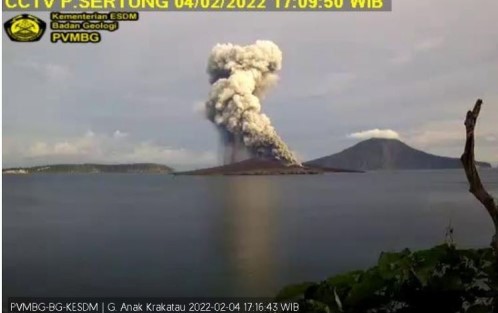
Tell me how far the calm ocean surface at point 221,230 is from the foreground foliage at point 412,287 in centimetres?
57

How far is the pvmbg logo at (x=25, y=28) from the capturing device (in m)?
1.35

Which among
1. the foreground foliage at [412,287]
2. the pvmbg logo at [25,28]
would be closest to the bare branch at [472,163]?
the foreground foliage at [412,287]

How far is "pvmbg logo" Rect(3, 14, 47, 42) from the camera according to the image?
135 cm

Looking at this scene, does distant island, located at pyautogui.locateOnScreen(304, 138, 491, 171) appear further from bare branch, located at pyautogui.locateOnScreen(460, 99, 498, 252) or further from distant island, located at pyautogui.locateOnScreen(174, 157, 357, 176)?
bare branch, located at pyautogui.locateOnScreen(460, 99, 498, 252)

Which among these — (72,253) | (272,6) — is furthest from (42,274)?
(272,6)

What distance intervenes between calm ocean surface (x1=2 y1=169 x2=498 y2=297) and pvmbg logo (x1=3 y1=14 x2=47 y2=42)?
396 mm

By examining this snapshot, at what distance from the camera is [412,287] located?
2.75ft

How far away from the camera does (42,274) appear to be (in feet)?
4.72

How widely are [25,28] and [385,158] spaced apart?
1082mm

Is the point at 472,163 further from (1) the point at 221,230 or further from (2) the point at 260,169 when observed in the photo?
(1) the point at 221,230

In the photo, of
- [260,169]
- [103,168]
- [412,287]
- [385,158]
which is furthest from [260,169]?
[412,287]

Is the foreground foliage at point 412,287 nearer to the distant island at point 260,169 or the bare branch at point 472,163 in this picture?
the bare branch at point 472,163

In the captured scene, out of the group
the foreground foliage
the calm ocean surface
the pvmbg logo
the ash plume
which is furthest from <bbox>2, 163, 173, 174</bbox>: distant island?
the foreground foliage

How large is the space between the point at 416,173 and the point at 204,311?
739 millimetres
